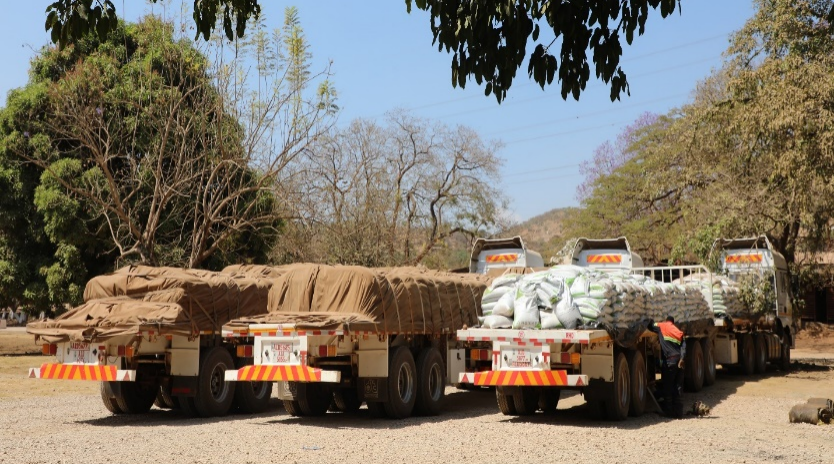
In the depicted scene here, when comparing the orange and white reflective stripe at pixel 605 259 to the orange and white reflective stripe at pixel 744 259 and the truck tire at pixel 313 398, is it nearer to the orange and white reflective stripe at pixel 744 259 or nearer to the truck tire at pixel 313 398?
the orange and white reflective stripe at pixel 744 259

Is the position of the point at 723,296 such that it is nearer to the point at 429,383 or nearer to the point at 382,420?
the point at 429,383

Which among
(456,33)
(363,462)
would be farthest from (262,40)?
(456,33)

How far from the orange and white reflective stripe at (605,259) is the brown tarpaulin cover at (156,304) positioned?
8.92 m

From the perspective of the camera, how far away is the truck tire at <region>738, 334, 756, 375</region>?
2342 centimetres

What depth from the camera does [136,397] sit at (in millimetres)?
15273

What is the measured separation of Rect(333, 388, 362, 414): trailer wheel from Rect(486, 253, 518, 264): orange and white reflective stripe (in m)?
7.38

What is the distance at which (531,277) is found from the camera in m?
14.0

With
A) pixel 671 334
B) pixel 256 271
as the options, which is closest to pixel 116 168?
pixel 256 271

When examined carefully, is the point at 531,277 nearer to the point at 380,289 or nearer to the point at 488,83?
the point at 380,289

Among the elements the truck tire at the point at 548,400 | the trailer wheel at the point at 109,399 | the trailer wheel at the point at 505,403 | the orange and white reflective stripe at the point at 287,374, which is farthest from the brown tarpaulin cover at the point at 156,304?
the truck tire at the point at 548,400

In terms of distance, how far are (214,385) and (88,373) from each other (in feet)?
6.76

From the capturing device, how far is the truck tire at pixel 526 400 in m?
14.1

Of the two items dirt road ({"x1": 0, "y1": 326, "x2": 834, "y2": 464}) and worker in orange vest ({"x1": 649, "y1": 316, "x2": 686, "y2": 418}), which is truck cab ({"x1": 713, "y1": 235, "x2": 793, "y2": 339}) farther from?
worker in orange vest ({"x1": 649, "y1": 316, "x2": 686, "y2": 418})

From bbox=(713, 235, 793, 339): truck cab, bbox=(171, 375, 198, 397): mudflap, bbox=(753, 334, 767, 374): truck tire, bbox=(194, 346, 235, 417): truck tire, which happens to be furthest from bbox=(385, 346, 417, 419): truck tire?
bbox=(753, 334, 767, 374): truck tire
